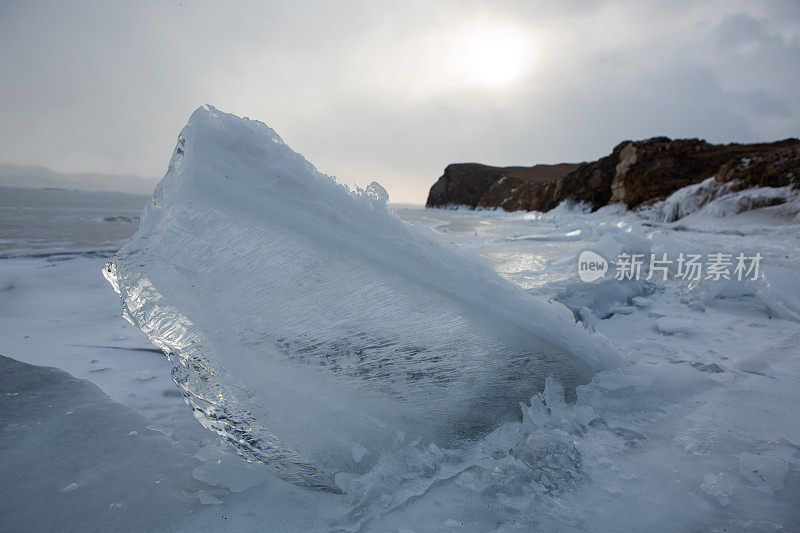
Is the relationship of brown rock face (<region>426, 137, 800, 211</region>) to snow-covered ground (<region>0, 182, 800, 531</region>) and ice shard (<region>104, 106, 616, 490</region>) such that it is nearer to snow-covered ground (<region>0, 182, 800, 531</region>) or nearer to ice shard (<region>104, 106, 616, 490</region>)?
snow-covered ground (<region>0, 182, 800, 531</region>)

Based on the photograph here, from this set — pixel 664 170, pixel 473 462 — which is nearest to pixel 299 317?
pixel 473 462

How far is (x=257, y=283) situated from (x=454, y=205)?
224 ft

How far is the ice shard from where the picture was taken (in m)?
Answer: 1.27

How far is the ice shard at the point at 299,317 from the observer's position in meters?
1.27

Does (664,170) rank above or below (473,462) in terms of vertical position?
above

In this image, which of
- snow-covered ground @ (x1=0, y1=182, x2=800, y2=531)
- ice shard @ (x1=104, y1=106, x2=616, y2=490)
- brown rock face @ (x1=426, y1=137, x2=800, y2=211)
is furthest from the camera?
brown rock face @ (x1=426, y1=137, x2=800, y2=211)

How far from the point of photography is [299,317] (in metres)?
1.32

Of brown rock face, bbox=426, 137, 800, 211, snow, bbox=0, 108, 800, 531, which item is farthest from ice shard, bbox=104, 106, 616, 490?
brown rock face, bbox=426, 137, 800, 211

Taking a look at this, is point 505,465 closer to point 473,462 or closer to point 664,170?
point 473,462

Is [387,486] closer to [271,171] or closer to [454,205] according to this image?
[271,171]

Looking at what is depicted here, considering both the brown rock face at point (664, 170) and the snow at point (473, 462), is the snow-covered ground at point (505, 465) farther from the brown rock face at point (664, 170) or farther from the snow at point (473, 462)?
the brown rock face at point (664, 170)

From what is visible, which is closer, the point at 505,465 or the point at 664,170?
the point at 505,465

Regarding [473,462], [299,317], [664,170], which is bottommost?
[473,462]

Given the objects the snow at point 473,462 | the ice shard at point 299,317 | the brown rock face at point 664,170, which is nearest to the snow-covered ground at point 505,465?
the snow at point 473,462
